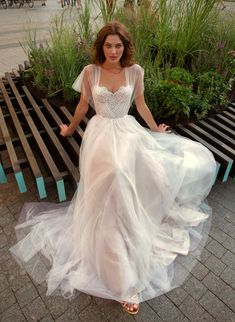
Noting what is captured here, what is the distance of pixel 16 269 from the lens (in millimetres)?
1835

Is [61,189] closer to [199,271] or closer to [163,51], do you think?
[199,271]

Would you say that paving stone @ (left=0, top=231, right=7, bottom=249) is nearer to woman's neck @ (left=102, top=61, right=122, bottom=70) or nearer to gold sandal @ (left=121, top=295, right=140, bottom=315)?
gold sandal @ (left=121, top=295, right=140, bottom=315)

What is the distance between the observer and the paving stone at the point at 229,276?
1.79 m

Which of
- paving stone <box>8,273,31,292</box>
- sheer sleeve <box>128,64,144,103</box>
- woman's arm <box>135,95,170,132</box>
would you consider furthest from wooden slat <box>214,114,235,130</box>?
paving stone <box>8,273,31,292</box>

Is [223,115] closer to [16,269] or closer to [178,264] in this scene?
[178,264]

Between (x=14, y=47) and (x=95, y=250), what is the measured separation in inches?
253

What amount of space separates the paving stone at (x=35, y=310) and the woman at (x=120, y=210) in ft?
0.35

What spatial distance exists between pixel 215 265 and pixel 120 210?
895 mm

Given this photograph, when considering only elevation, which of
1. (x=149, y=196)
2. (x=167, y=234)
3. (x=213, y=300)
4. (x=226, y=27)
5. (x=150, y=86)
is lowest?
(x=213, y=300)

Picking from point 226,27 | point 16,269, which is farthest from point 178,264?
point 226,27

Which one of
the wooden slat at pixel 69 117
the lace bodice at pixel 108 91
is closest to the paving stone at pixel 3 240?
the wooden slat at pixel 69 117

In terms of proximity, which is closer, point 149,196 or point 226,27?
point 149,196

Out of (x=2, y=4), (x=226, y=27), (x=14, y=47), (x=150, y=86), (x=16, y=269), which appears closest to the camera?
(x=16, y=269)

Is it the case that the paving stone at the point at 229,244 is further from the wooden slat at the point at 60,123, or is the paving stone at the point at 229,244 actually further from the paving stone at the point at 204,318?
the wooden slat at the point at 60,123
